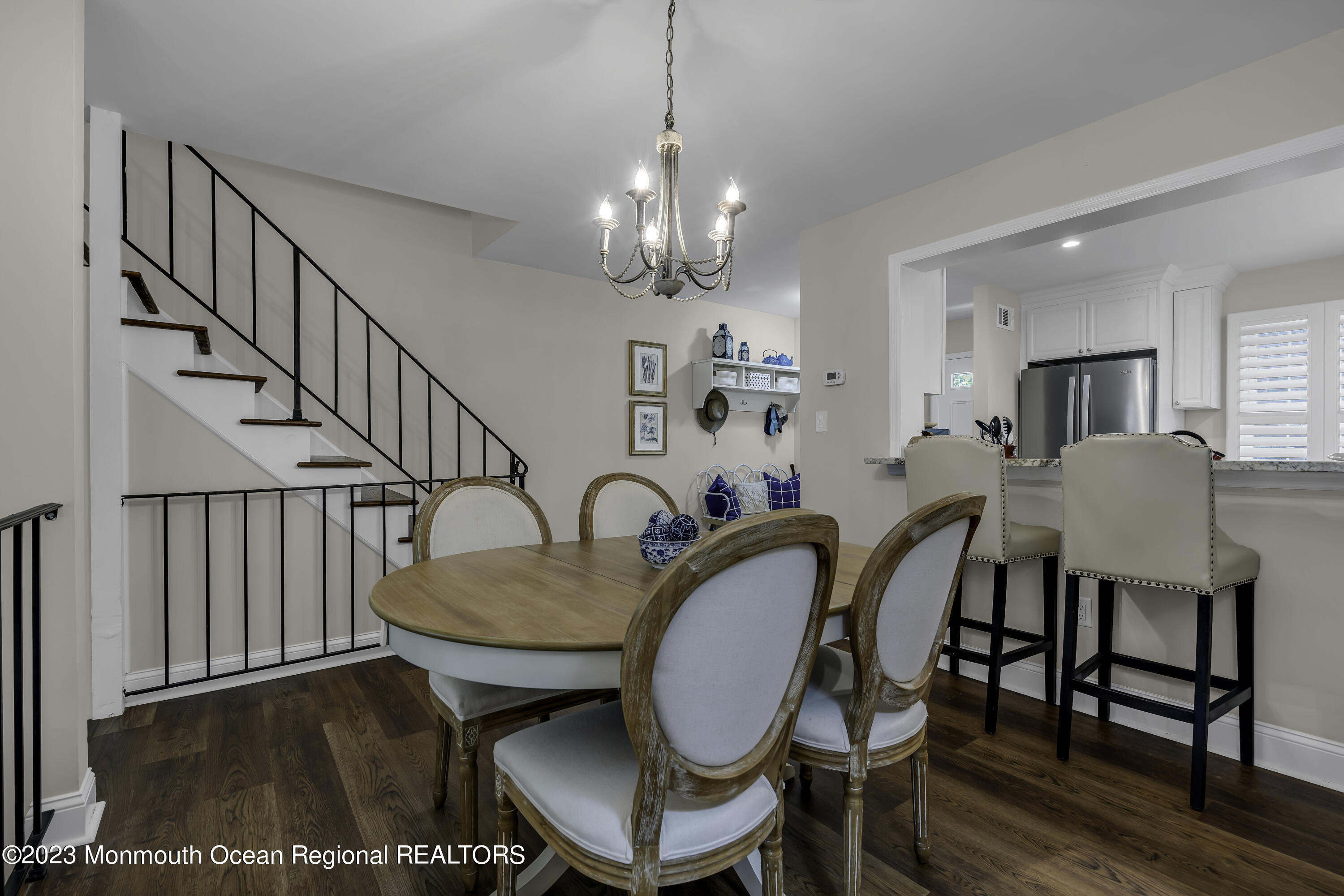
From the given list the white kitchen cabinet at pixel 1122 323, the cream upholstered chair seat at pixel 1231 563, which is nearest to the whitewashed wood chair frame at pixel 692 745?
the cream upholstered chair seat at pixel 1231 563

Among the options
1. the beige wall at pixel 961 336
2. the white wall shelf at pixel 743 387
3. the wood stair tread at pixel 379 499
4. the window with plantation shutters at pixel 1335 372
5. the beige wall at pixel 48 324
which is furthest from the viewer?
the beige wall at pixel 961 336

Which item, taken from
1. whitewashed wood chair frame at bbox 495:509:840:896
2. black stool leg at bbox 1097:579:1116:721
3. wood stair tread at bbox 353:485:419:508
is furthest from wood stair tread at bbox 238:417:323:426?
black stool leg at bbox 1097:579:1116:721

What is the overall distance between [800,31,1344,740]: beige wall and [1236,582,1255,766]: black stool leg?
0.27ft

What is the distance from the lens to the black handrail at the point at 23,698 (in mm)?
1434

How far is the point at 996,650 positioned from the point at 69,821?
2.95m

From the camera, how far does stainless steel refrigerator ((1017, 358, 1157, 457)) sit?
4.51 metres

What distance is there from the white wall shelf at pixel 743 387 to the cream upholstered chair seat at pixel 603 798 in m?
4.01

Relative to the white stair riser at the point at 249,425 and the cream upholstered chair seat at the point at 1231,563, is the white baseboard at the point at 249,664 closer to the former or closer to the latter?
the white stair riser at the point at 249,425

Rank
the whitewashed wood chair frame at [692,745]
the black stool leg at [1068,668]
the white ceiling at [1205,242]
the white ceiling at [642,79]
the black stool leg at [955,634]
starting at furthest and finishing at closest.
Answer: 1. the white ceiling at [1205,242]
2. the black stool leg at [955,634]
3. the black stool leg at [1068,668]
4. the white ceiling at [642,79]
5. the whitewashed wood chair frame at [692,745]

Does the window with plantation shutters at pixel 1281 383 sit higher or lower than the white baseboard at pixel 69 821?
higher

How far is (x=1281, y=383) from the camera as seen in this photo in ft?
14.1

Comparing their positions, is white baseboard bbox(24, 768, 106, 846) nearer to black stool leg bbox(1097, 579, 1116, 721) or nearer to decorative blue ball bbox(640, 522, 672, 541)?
decorative blue ball bbox(640, 522, 672, 541)

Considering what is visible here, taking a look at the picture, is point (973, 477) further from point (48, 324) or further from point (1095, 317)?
point (1095, 317)

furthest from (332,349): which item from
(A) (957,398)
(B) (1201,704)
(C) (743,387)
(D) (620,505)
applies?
(A) (957,398)
